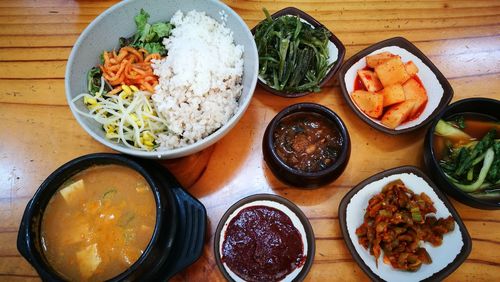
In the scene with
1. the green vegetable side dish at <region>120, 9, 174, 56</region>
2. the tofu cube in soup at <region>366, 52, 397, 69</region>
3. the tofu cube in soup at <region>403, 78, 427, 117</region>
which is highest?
the green vegetable side dish at <region>120, 9, 174, 56</region>

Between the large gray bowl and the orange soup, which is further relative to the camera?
the large gray bowl

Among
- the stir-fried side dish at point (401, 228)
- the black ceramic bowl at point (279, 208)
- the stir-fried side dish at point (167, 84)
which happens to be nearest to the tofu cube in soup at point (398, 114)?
the stir-fried side dish at point (401, 228)

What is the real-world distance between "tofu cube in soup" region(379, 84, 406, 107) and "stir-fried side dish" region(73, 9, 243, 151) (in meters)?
0.83

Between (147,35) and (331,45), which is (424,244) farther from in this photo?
(147,35)

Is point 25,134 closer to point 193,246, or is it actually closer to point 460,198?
point 193,246

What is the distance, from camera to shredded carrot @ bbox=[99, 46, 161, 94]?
2.15m

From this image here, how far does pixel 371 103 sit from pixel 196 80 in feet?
3.23

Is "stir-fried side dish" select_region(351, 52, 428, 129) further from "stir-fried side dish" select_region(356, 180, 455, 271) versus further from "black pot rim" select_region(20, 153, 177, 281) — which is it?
"black pot rim" select_region(20, 153, 177, 281)

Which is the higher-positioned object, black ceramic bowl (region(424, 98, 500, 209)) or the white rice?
the white rice

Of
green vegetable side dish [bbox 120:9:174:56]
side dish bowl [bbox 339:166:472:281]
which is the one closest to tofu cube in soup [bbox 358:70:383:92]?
side dish bowl [bbox 339:166:472:281]

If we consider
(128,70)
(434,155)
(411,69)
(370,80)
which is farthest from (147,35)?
(434,155)

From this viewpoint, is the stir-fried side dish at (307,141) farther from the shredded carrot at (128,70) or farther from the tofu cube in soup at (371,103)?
the shredded carrot at (128,70)

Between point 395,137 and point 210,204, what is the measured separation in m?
1.13

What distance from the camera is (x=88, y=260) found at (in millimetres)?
1700
